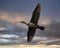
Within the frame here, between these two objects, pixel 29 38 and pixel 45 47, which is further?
pixel 45 47

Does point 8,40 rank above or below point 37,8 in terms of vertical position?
below

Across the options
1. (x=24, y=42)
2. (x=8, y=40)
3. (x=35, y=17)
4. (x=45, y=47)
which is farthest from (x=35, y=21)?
(x=45, y=47)

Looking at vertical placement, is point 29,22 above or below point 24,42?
above

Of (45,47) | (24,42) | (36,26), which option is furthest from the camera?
(45,47)

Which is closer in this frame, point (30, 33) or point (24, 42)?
point (30, 33)

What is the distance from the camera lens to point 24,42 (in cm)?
895

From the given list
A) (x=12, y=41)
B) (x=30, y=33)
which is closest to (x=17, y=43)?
(x=12, y=41)

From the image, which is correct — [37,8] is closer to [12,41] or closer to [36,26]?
[36,26]

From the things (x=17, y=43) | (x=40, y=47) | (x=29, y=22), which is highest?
(x=29, y=22)

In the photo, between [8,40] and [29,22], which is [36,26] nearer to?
[29,22]

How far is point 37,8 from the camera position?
7449mm

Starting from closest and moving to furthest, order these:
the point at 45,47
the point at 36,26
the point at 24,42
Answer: the point at 36,26 → the point at 24,42 → the point at 45,47

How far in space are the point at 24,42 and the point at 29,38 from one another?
4.89 feet

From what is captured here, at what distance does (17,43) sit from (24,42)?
1.48 ft
